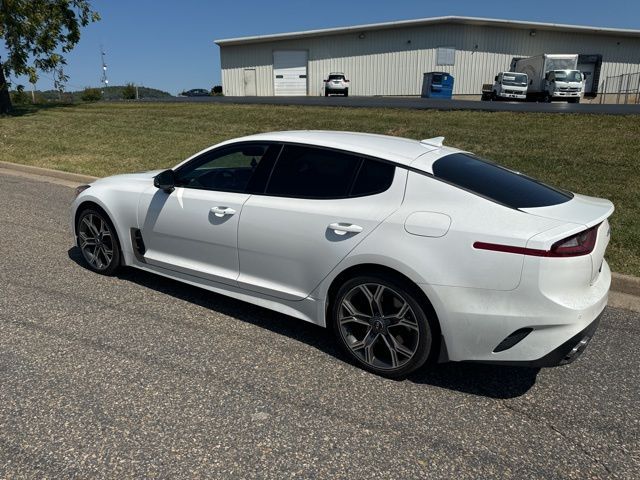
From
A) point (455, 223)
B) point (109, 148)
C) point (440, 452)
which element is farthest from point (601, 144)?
point (109, 148)

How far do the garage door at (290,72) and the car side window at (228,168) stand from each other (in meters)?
44.4

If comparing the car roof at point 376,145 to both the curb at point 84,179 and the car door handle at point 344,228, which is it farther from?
the curb at point 84,179

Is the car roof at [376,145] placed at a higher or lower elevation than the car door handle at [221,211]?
higher

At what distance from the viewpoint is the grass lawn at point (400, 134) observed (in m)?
8.44

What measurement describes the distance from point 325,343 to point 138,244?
2.02 m

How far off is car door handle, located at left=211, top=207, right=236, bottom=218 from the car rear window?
1571mm

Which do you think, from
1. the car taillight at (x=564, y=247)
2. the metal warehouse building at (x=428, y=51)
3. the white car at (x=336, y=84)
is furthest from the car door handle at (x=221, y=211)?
the metal warehouse building at (x=428, y=51)

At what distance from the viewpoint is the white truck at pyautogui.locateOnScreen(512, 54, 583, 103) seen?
3338cm

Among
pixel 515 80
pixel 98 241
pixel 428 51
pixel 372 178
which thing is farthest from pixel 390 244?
pixel 428 51

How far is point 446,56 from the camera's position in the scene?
4256 centimetres

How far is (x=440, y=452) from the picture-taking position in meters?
2.70

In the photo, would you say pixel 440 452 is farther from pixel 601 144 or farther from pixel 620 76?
pixel 620 76

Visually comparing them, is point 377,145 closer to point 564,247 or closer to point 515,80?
point 564,247

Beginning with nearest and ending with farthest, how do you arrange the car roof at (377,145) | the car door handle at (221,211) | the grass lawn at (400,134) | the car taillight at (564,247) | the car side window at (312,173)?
the car taillight at (564,247) → the car roof at (377,145) → the car side window at (312,173) → the car door handle at (221,211) → the grass lawn at (400,134)
